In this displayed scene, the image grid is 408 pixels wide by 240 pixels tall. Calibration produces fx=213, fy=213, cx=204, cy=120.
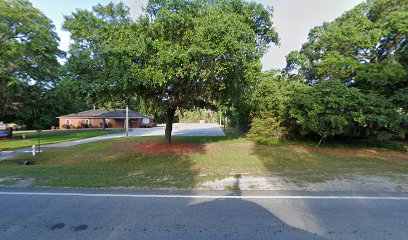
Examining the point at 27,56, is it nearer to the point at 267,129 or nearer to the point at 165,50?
the point at 165,50

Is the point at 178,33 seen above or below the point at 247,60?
above

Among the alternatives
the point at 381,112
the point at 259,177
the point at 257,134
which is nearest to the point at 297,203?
the point at 259,177

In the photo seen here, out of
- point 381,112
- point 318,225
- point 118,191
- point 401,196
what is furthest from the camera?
point 381,112

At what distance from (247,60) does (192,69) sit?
2.21 m

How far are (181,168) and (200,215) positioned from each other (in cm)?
455

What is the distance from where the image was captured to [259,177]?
6852 mm

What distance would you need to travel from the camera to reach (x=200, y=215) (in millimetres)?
4000

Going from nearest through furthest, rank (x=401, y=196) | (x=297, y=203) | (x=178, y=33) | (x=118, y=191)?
(x=297, y=203)
(x=401, y=196)
(x=118, y=191)
(x=178, y=33)

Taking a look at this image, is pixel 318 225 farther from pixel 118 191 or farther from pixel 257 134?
pixel 257 134

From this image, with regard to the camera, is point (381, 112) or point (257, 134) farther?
point (257, 134)

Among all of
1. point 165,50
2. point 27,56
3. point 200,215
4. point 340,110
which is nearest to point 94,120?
point 27,56

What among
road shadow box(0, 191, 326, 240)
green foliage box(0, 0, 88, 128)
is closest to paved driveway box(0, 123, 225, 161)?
green foliage box(0, 0, 88, 128)

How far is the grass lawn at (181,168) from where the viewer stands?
6.51 metres

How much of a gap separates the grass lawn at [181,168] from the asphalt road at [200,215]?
3.63 feet
